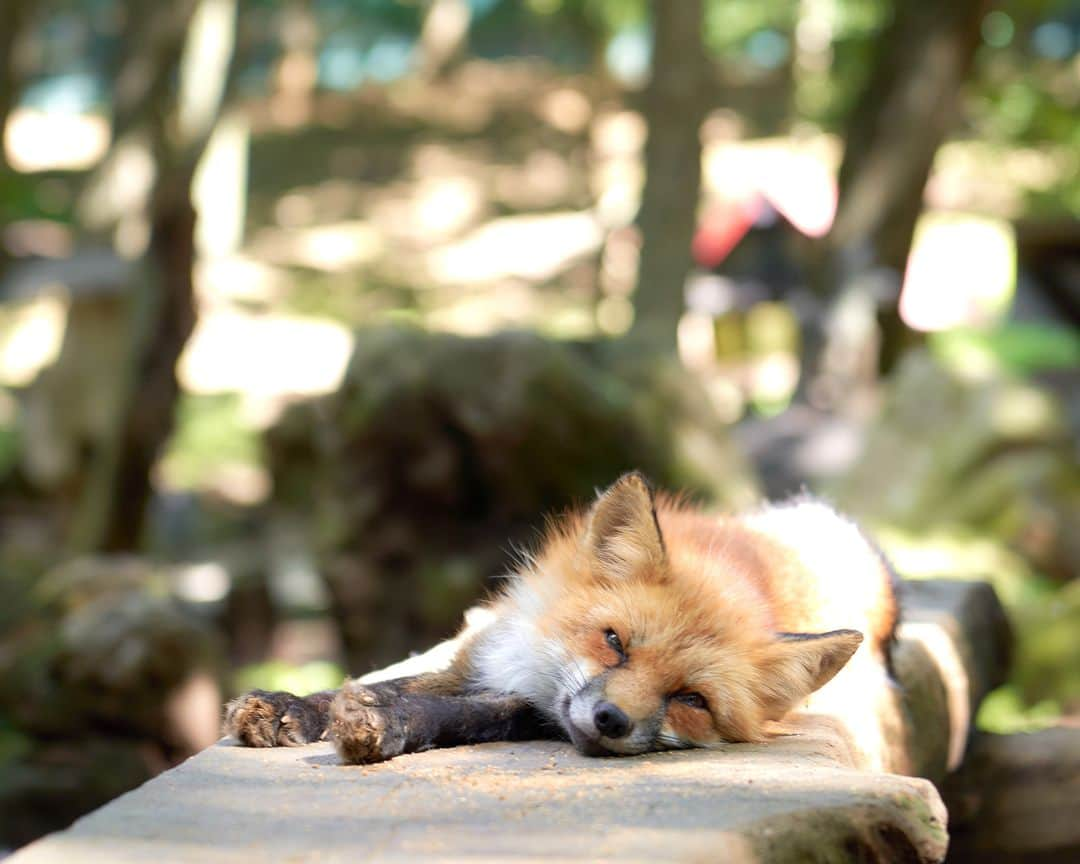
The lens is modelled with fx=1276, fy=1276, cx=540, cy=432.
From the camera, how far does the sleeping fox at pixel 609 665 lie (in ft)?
9.26

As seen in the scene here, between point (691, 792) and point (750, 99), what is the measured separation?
2896 cm

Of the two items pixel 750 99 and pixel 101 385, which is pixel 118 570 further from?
pixel 750 99

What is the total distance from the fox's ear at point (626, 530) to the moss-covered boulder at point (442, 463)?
4.27 meters

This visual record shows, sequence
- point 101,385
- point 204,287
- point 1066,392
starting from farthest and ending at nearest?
1. point 204,287
2. point 1066,392
3. point 101,385

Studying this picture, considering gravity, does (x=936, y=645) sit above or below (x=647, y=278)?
below

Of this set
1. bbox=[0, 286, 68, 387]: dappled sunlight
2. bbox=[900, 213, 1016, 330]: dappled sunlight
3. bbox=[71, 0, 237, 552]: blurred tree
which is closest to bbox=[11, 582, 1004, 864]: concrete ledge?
bbox=[71, 0, 237, 552]: blurred tree

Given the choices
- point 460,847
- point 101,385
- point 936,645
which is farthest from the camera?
point 101,385

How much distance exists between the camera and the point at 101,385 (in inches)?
455

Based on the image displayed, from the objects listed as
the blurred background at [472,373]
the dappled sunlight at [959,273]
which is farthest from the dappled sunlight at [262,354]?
the dappled sunlight at [959,273]

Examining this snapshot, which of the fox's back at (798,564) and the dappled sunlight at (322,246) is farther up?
the dappled sunlight at (322,246)

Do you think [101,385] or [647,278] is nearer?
[647,278]

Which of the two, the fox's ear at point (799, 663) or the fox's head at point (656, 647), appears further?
the fox's ear at point (799, 663)

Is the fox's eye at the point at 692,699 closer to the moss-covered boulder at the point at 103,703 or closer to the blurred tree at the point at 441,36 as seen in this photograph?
the moss-covered boulder at the point at 103,703

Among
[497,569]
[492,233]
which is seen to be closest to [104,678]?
[497,569]
